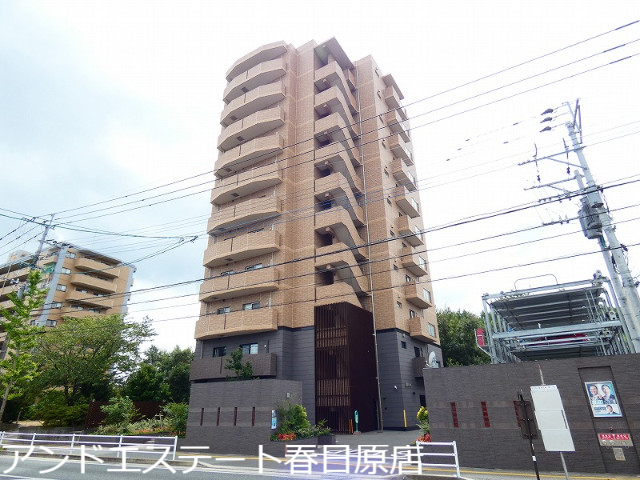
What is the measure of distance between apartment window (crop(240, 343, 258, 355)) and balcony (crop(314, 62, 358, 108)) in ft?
84.1

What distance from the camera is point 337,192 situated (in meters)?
32.4

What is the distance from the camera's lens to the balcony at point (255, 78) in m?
37.9

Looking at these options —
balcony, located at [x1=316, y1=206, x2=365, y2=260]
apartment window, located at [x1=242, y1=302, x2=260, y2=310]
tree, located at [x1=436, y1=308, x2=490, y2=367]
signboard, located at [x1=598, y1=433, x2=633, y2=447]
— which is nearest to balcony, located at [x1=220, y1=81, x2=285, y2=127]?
balcony, located at [x1=316, y1=206, x2=365, y2=260]

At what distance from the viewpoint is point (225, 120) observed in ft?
131

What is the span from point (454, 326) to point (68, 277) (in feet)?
190

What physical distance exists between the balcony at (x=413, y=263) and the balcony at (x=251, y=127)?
57.1 ft

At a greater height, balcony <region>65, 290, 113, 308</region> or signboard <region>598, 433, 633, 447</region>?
balcony <region>65, 290, 113, 308</region>

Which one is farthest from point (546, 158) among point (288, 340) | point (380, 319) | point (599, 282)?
point (288, 340)

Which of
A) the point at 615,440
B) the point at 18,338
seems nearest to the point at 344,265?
the point at 615,440

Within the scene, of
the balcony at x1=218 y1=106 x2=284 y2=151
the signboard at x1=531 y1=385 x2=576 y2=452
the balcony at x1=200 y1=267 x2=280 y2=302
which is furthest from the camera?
the balcony at x1=218 y1=106 x2=284 y2=151

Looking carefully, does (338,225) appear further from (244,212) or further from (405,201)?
(405,201)

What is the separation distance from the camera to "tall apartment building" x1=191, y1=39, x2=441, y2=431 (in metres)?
27.6

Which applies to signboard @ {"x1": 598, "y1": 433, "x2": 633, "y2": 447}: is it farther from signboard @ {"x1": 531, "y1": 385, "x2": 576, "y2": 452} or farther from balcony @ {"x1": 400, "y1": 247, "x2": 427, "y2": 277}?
balcony @ {"x1": 400, "y1": 247, "x2": 427, "y2": 277}

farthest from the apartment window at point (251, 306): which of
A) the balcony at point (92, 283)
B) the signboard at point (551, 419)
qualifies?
the balcony at point (92, 283)
